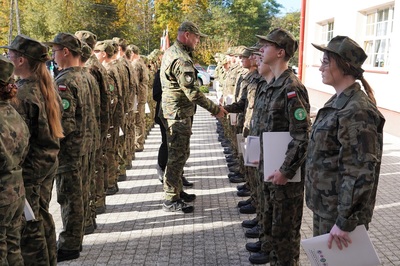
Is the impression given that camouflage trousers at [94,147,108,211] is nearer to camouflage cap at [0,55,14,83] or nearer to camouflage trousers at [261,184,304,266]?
camouflage trousers at [261,184,304,266]

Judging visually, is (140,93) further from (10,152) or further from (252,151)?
(10,152)

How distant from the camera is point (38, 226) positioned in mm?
3309

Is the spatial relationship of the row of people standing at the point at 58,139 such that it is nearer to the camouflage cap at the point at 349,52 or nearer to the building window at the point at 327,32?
the camouflage cap at the point at 349,52

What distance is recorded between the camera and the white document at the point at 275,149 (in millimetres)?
3346

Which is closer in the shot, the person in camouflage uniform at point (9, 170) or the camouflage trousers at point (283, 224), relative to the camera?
the person in camouflage uniform at point (9, 170)

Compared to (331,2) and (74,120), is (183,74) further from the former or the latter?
(331,2)

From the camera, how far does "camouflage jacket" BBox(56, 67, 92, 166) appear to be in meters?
3.96

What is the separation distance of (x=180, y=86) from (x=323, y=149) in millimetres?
2959

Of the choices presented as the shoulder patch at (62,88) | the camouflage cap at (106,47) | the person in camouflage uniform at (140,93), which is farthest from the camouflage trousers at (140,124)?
the shoulder patch at (62,88)

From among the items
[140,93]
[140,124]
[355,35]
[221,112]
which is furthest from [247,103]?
[355,35]

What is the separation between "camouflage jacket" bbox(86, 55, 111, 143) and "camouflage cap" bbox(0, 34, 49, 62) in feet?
5.88

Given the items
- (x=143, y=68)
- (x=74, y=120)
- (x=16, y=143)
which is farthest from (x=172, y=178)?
(x=143, y=68)

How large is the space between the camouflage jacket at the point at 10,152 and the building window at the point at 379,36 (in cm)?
1113

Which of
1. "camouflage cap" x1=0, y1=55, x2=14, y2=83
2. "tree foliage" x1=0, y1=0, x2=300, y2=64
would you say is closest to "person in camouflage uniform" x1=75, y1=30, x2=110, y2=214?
"camouflage cap" x1=0, y1=55, x2=14, y2=83
